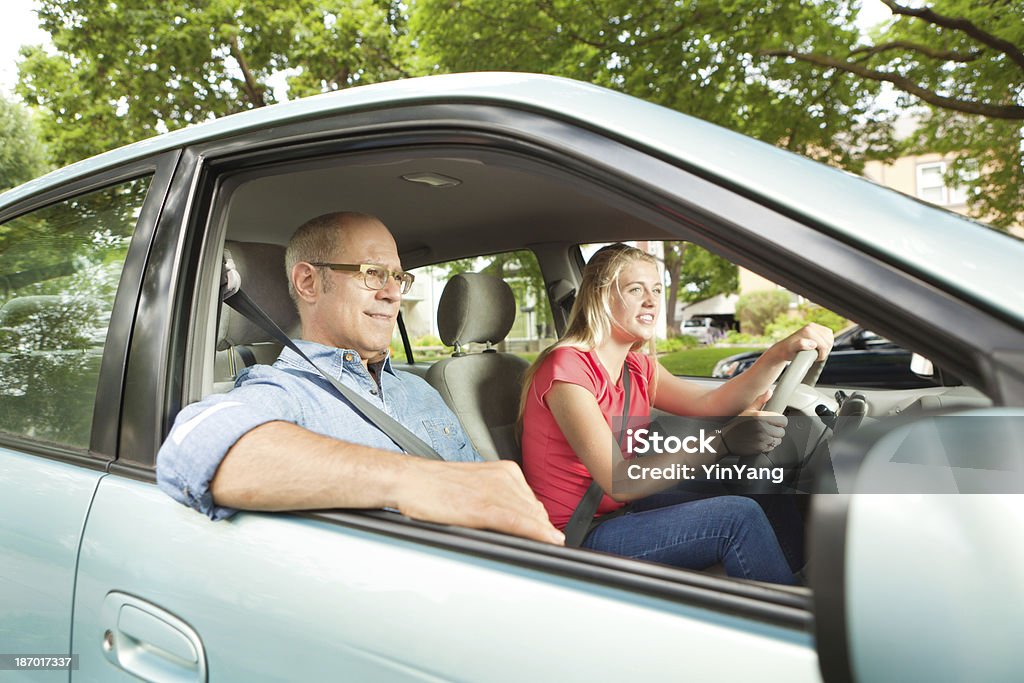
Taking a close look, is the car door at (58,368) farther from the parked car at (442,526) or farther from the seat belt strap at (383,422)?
the seat belt strap at (383,422)

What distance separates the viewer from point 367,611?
3.67 feet

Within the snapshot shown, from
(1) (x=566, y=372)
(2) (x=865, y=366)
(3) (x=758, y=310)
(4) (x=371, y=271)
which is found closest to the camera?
(4) (x=371, y=271)

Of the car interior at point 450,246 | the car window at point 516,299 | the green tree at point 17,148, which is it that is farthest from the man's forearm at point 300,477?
the green tree at point 17,148

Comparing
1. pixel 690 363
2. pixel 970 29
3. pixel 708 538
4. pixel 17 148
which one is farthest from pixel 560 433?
pixel 17 148

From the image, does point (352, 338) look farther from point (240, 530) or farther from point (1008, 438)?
point (1008, 438)

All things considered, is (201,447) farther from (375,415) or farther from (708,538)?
(708,538)

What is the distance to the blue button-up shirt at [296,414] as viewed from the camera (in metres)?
1.32

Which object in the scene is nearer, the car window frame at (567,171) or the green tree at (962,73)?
the car window frame at (567,171)

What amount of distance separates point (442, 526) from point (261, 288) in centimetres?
132

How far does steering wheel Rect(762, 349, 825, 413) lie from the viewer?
226cm

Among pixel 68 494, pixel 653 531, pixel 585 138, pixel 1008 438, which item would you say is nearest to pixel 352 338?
pixel 68 494

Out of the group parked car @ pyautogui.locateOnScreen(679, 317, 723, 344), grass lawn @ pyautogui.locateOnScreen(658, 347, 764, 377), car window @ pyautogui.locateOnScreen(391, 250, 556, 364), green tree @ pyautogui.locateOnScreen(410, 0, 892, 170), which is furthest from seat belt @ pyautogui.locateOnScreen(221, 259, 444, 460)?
parked car @ pyautogui.locateOnScreen(679, 317, 723, 344)

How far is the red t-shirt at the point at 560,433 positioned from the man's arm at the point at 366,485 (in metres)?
0.85

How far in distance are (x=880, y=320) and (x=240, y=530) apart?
1.02 meters
